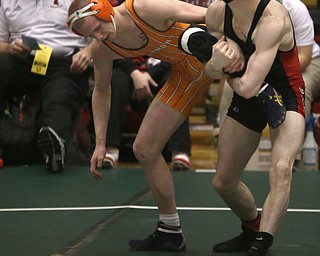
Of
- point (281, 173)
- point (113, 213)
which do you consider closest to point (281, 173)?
point (281, 173)

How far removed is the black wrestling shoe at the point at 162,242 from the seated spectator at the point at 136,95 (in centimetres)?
228

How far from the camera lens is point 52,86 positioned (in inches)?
276

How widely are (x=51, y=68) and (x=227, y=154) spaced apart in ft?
9.80

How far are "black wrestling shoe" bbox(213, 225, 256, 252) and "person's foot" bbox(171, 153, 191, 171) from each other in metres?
2.33

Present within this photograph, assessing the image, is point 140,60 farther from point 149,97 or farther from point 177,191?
point 177,191

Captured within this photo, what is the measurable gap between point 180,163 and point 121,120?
568mm

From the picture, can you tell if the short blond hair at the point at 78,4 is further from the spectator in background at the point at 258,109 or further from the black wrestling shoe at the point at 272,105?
the black wrestling shoe at the point at 272,105

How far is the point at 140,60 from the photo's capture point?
725 cm

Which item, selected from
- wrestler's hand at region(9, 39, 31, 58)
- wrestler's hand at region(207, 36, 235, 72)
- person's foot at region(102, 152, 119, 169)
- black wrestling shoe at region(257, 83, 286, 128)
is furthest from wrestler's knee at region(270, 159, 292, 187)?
wrestler's hand at region(9, 39, 31, 58)

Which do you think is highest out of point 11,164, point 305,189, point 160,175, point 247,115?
point 247,115

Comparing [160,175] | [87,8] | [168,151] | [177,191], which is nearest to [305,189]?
[177,191]

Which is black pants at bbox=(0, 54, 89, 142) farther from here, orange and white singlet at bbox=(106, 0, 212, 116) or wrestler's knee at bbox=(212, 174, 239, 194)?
wrestler's knee at bbox=(212, 174, 239, 194)

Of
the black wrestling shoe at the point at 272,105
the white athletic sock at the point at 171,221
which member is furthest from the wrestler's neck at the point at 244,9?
the white athletic sock at the point at 171,221

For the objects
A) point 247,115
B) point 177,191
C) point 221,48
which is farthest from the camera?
point 177,191
